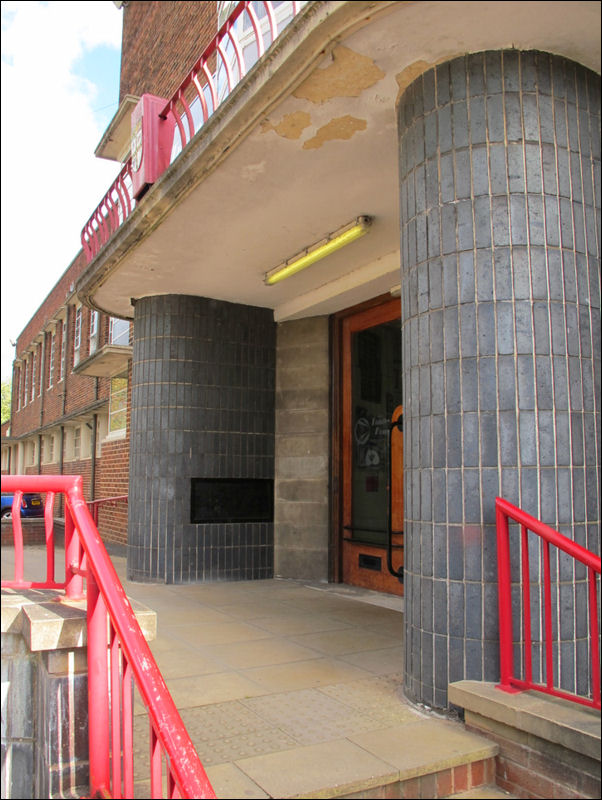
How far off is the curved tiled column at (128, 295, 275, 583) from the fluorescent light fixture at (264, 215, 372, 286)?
46.9 inches

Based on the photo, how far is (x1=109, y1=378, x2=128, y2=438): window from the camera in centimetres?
713

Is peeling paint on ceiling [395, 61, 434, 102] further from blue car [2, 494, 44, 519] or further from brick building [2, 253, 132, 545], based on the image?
blue car [2, 494, 44, 519]

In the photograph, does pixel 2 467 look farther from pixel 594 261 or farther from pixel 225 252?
pixel 225 252

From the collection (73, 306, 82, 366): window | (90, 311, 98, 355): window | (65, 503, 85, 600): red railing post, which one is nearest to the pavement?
(65, 503, 85, 600): red railing post

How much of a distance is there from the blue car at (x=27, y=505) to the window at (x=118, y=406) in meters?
4.23

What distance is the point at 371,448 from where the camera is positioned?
7.20 meters

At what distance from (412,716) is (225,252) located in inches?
174

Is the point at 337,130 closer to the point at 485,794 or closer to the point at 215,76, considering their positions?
the point at 215,76

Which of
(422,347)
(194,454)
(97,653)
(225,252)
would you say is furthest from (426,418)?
(194,454)

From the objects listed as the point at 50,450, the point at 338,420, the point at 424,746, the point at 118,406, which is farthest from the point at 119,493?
the point at 424,746

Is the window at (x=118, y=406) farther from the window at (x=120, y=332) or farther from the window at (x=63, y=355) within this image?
the window at (x=63, y=355)

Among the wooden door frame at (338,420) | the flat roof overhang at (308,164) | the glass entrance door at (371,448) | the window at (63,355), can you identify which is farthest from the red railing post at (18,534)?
the wooden door frame at (338,420)

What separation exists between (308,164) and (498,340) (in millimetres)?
2170

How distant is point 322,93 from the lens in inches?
151
